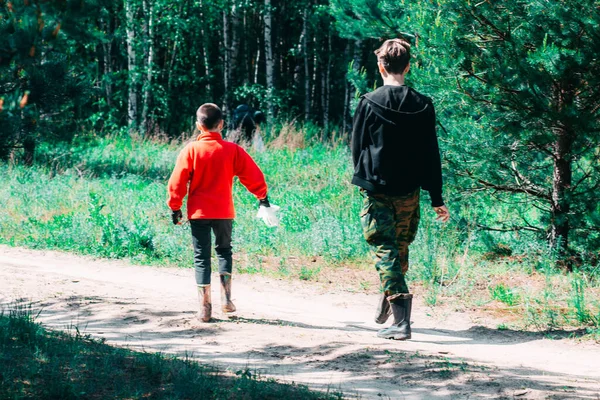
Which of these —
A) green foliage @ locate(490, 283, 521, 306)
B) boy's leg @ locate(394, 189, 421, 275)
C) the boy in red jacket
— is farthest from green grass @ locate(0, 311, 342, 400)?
green foliage @ locate(490, 283, 521, 306)

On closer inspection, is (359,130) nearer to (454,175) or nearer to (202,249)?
(202,249)

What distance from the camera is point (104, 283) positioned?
821 cm

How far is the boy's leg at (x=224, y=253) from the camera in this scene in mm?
6277

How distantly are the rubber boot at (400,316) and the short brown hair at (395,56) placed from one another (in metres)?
1.75

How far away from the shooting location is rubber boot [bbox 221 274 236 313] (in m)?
6.47

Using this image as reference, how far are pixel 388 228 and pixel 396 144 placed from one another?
65 centimetres

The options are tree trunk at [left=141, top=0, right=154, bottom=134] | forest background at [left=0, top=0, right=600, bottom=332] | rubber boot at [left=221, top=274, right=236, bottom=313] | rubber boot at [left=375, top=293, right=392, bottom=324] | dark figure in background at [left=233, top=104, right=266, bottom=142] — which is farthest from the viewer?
tree trunk at [left=141, top=0, right=154, bottom=134]

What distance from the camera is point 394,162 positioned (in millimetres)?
5676

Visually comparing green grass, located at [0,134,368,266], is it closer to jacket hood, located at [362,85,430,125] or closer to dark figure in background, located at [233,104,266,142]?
dark figure in background, located at [233,104,266,142]

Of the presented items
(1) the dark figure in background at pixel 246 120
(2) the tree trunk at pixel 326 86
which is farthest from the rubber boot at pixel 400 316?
(2) the tree trunk at pixel 326 86

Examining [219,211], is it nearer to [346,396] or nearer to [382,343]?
[382,343]

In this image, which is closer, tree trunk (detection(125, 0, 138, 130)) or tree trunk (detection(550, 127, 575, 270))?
tree trunk (detection(550, 127, 575, 270))

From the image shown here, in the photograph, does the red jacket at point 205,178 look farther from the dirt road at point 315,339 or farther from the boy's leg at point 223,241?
the dirt road at point 315,339

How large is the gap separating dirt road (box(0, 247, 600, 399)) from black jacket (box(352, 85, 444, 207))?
1249mm
